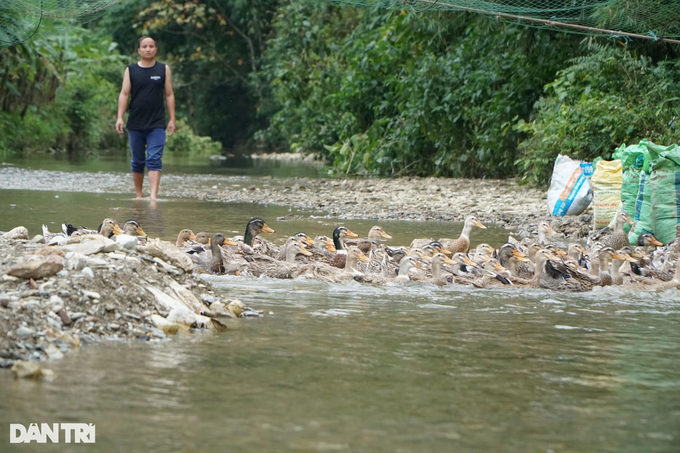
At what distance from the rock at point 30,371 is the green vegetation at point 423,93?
11.1m

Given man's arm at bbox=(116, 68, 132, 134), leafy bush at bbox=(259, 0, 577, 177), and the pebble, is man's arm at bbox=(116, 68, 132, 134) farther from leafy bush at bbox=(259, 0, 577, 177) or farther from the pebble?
the pebble

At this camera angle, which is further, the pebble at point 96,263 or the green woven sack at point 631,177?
the green woven sack at point 631,177

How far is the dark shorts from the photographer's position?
1483cm

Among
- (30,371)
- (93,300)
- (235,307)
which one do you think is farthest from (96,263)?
(30,371)

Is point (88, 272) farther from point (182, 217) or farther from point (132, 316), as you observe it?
point (182, 217)

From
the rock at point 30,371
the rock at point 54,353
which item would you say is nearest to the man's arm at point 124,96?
the rock at point 54,353

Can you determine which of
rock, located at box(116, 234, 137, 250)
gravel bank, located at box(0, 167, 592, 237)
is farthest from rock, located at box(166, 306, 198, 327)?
gravel bank, located at box(0, 167, 592, 237)

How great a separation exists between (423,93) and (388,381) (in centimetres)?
1798

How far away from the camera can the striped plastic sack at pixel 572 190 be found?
13430 millimetres

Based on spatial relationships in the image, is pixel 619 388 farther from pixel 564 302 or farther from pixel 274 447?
pixel 564 302

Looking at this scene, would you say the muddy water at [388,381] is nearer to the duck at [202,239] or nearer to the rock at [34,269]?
the rock at [34,269]

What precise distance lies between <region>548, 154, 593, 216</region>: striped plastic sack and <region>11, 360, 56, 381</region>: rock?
9741mm

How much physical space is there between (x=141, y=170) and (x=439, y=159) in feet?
29.6

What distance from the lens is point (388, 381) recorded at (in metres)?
5.04
